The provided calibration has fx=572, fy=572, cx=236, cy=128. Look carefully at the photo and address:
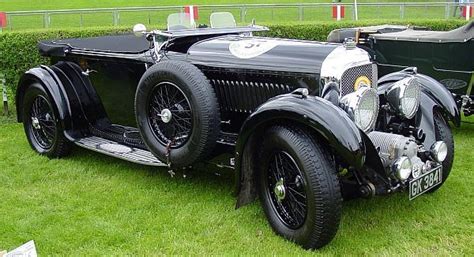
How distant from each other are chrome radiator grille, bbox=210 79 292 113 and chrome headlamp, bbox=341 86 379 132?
57cm

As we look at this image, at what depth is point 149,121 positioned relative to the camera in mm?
4816

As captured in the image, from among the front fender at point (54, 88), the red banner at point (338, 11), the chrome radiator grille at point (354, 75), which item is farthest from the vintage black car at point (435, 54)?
the red banner at point (338, 11)

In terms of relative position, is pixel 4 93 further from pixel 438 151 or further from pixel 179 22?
pixel 438 151

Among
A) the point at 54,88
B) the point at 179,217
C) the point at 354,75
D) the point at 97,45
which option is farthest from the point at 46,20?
the point at 354,75

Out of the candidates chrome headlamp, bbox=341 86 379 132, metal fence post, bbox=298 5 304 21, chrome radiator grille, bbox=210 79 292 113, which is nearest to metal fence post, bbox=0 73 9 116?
chrome radiator grille, bbox=210 79 292 113

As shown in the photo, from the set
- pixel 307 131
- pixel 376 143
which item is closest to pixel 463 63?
pixel 376 143

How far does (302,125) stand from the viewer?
3.82m

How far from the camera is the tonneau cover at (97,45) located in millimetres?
5633

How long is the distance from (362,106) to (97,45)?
3.10 metres

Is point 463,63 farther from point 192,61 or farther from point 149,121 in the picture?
point 149,121

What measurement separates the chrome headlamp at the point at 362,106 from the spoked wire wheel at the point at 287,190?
0.54 m

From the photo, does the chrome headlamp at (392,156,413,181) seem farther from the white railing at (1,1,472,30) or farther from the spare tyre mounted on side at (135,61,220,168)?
the white railing at (1,1,472,30)

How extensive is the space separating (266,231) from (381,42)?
3.91m

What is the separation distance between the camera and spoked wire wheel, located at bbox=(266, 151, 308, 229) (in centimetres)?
383
